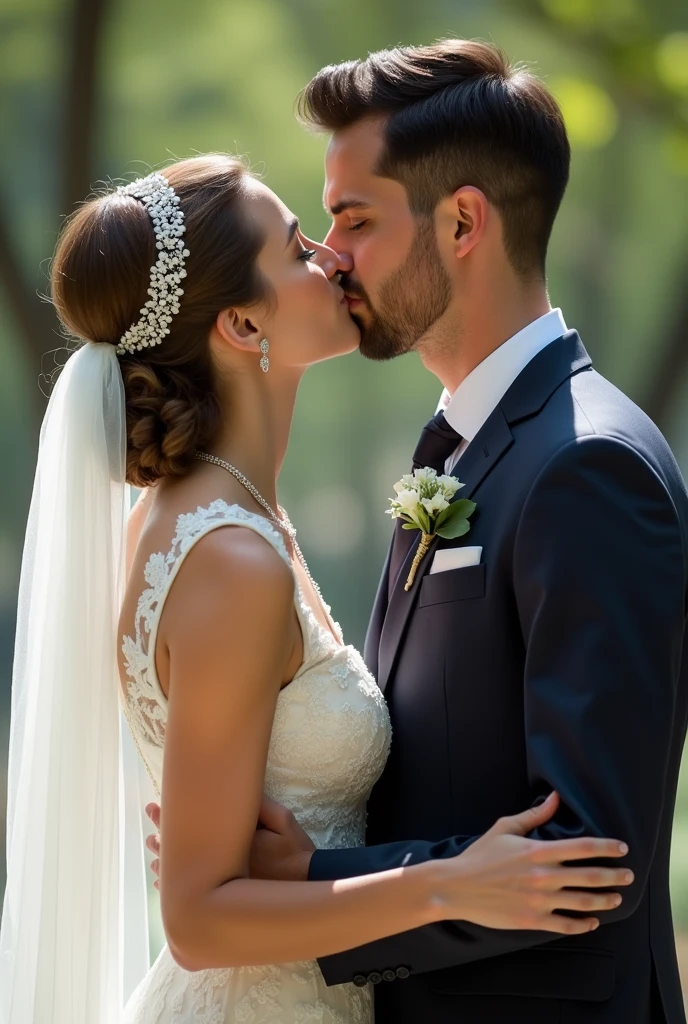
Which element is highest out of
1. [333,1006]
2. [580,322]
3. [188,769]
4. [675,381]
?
[580,322]

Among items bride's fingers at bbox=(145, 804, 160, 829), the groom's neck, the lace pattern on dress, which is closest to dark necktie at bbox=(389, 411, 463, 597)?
the groom's neck

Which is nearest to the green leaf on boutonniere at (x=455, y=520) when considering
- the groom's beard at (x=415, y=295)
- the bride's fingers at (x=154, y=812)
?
the groom's beard at (x=415, y=295)

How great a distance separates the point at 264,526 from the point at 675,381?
296 cm

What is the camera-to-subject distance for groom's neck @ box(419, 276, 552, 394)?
8.14 feet

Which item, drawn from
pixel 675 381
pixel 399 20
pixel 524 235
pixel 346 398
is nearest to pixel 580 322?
pixel 675 381

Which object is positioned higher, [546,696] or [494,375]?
[494,375]

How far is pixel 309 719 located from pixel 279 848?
0.82 ft

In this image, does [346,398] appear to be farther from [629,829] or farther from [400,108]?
[629,829]

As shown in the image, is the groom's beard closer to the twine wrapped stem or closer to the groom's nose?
the groom's nose

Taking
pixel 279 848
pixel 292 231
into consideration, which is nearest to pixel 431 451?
pixel 292 231

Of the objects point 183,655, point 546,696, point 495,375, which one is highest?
point 495,375

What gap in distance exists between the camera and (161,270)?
2238mm

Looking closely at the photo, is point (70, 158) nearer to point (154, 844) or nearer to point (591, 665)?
point (154, 844)

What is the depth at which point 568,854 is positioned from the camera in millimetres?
1781
